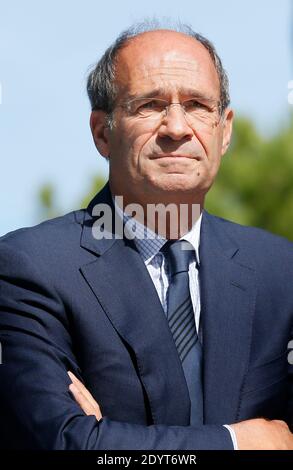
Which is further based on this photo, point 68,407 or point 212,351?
point 212,351

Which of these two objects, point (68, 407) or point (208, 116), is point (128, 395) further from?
point (208, 116)

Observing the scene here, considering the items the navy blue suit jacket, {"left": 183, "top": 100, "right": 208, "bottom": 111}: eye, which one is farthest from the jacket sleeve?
{"left": 183, "top": 100, "right": 208, "bottom": 111}: eye

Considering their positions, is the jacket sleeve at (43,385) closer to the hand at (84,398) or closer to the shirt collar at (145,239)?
the hand at (84,398)

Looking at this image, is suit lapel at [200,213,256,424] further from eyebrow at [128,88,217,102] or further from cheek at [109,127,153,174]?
eyebrow at [128,88,217,102]

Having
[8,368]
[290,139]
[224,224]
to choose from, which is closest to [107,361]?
[8,368]

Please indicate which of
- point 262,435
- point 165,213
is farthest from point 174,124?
point 262,435

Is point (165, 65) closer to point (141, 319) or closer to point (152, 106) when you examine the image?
point (152, 106)

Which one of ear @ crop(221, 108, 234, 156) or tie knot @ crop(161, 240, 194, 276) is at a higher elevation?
ear @ crop(221, 108, 234, 156)

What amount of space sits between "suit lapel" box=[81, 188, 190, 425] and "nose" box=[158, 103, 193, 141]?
1.72 feet

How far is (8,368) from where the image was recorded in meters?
3.90

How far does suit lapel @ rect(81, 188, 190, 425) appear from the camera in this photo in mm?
3969

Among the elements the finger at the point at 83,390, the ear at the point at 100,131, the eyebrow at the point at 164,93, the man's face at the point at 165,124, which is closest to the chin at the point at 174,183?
the man's face at the point at 165,124
